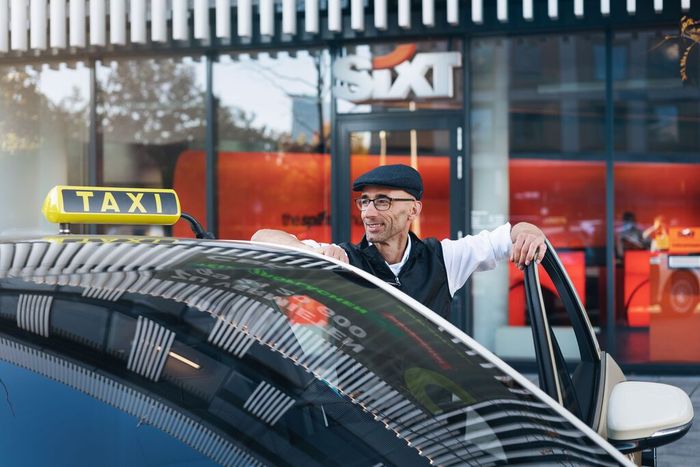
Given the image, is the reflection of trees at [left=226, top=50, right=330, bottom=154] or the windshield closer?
the windshield

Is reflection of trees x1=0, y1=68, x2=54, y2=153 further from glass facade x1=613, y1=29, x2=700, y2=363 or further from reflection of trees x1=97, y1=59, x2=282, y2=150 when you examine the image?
glass facade x1=613, y1=29, x2=700, y2=363

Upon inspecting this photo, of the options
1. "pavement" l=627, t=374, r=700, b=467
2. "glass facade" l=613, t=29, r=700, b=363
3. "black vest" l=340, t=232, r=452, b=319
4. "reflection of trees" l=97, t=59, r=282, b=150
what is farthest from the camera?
"reflection of trees" l=97, t=59, r=282, b=150

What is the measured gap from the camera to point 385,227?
3221 mm

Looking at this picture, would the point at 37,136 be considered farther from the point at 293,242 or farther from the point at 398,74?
the point at 293,242

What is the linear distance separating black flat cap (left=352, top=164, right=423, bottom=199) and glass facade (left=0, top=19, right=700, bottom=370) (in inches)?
197

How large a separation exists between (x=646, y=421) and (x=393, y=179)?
1339mm

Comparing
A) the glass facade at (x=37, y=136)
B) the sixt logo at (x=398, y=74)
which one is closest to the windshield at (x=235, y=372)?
the sixt logo at (x=398, y=74)

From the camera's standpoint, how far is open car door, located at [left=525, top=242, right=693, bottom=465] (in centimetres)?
215

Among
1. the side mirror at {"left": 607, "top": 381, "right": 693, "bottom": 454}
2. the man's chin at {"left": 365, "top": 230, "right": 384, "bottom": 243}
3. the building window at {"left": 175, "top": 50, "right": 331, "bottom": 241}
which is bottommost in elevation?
the side mirror at {"left": 607, "top": 381, "right": 693, "bottom": 454}

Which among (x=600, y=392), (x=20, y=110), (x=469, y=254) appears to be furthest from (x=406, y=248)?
(x=20, y=110)

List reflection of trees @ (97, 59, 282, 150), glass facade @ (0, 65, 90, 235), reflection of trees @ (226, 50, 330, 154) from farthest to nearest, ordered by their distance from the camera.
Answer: glass facade @ (0, 65, 90, 235), reflection of trees @ (97, 59, 282, 150), reflection of trees @ (226, 50, 330, 154)

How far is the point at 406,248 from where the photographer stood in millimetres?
3324

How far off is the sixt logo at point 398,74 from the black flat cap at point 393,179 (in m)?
5.33

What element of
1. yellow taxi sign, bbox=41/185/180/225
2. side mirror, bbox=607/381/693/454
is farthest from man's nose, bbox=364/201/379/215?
side mirror, bbox=607/381/693/454
